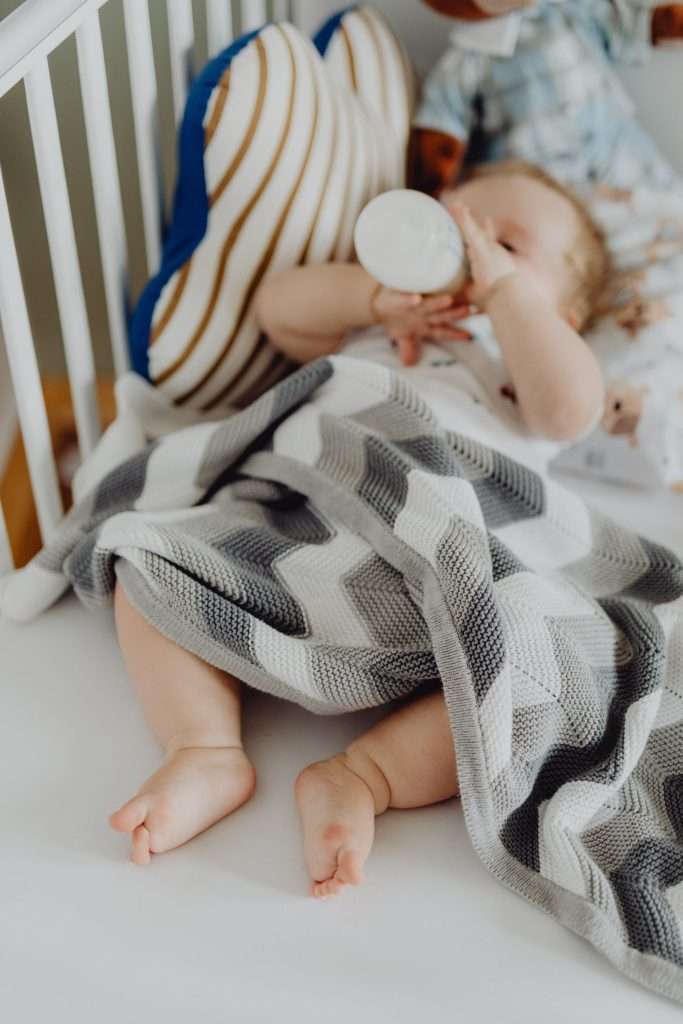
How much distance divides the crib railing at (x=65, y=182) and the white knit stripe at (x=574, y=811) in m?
0.49

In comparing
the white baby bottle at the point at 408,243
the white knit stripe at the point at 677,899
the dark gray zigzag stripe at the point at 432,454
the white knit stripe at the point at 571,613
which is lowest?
the white knit stripe at the point at 677,899

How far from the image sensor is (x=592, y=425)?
98 centimetres

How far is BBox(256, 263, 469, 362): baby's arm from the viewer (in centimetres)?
101

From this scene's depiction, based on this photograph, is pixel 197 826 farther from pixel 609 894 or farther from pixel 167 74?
pixel 167 74

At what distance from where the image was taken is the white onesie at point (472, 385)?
0.96m

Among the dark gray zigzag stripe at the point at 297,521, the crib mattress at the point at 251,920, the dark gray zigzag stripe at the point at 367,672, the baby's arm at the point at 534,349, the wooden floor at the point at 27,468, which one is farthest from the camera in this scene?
the wooden floor at the point at 27,468

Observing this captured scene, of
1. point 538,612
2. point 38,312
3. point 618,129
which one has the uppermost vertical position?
point 618,129

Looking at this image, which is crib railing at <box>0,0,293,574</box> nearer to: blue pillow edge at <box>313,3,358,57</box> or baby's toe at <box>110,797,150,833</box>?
blue pillow edge at <box>313,3,358,57</box>

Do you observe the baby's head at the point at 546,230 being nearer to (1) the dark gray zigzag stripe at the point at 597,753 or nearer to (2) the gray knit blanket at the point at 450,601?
(2) the gray knit blanket at the point at 450,601

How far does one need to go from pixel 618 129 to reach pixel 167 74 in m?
0.54

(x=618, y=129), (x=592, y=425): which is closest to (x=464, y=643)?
(x=592, y=425)

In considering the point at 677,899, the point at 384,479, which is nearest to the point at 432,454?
the point at 384,479

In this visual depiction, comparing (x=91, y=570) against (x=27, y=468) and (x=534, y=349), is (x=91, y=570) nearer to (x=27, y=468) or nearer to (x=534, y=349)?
(x=534, y=349)


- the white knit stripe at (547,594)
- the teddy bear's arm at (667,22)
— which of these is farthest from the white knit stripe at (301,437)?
the teddy bear's arm at (667,22)
